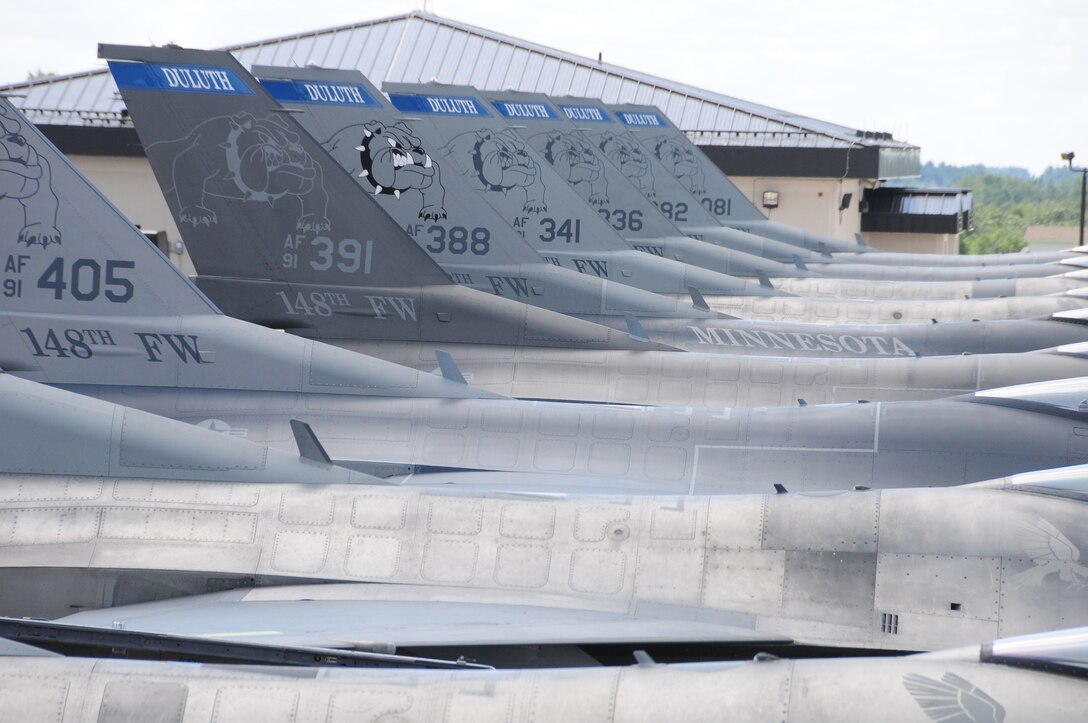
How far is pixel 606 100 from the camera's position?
3759cm

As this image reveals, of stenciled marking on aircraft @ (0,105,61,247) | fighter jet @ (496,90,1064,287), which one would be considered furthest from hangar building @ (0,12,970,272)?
stenciled marking on aircraft @ (0,105,61,247)

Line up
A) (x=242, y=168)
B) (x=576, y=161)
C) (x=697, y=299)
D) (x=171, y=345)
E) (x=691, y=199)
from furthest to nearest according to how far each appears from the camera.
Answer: (x=691, y=199), (x=576, y=161), (x=697, y=299), (x=242, y=168), (x=171, y=345)

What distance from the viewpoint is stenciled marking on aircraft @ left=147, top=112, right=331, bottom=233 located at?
11.5m

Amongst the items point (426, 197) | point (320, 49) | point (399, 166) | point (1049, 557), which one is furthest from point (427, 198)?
point (320, 49)

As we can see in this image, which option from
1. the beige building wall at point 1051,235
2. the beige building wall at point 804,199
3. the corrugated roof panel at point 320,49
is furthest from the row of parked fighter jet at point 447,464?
the beige building wall at point 1051,235

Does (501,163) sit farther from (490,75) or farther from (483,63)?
(483,63)

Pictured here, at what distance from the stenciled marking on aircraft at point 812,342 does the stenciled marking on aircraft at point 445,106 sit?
16.1ft

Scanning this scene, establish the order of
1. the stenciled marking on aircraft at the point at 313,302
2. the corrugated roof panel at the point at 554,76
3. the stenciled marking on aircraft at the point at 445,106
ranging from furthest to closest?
the corrugated roof panel at the point at 554,76 → the stenciled marking on aircraft at the point at 445,106 → the stenciled marking on aircraft at the point at 313,302

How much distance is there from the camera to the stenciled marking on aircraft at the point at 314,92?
1317 cm

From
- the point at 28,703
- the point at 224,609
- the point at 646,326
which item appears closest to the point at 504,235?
the point at 646,326

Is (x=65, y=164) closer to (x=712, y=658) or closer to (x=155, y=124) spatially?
(x=155, y=124)

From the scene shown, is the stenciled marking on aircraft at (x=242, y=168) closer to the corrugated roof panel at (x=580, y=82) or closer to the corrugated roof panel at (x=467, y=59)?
the corrugated roof panel at (x=467, y=59)

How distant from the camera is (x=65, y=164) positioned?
9359 mm

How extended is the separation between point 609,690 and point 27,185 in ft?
23.0
